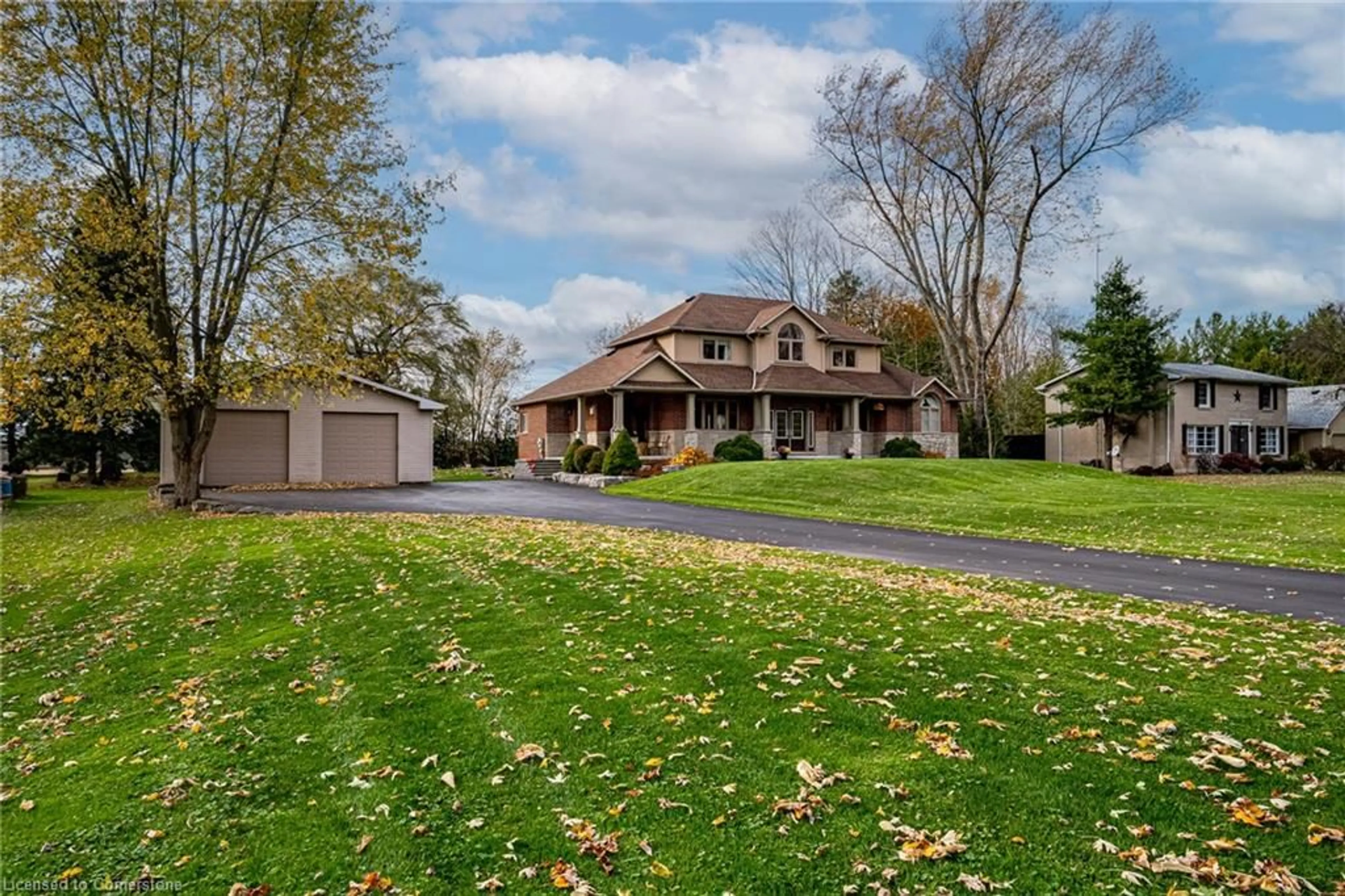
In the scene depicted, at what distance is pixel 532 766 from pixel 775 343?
108ft

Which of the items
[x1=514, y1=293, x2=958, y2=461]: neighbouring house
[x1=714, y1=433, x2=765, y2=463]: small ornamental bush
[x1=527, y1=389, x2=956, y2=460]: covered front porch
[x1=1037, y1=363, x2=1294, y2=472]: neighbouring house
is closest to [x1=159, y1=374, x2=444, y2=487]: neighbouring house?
[x1=527, y1=389, x2=956, y2=460]: covered front porch

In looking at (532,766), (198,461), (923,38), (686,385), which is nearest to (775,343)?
(686,385)

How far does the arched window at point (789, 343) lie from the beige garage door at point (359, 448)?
54.3 feet

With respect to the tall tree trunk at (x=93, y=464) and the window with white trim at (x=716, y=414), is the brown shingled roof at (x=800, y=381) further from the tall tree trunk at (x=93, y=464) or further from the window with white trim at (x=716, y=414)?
the tall tree trunk at (x=93, y=464)

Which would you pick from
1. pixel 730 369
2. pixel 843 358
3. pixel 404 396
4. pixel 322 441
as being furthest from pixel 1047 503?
pixel 322 441

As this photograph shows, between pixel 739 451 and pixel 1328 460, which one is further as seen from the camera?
pixel 1328 460

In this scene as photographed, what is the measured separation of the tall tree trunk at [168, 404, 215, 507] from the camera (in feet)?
62.2

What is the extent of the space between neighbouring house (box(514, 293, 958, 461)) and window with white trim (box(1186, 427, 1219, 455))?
35.7 feet

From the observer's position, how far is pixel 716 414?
114 feet

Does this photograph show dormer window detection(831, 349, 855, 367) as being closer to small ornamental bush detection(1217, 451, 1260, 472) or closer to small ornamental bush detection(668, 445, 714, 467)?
small ornamental bush detection(668, 445, 714, 467)

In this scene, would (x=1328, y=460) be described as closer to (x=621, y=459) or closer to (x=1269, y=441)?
(x=1269, y=441)

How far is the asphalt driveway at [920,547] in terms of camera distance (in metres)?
9.47

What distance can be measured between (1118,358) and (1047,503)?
20.9m

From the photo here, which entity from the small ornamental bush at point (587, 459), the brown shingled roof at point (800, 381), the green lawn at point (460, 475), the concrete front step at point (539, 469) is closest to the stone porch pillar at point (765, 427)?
the brown shingled roof at point (800, 381)
